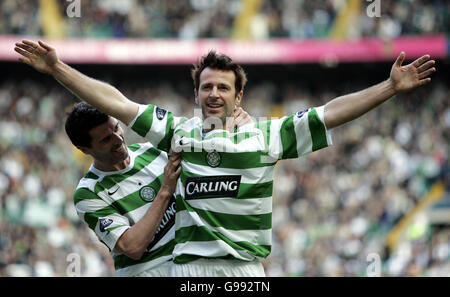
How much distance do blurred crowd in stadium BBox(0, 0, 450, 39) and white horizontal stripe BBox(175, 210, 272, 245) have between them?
52.5ft

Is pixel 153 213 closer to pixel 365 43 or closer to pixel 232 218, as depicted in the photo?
pixel 232 218

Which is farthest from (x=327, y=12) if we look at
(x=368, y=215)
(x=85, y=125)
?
(x=85, y=125)

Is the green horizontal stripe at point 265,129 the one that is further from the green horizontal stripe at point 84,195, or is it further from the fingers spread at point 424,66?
the green horizontal stripe at point 84,195

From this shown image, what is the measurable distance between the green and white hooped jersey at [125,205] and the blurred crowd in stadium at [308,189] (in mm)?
8105

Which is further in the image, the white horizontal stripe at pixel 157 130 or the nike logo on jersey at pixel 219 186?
the white horizontal stripe at pixel 157 130

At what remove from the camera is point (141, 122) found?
3.97 meters

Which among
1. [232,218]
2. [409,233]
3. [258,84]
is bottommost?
[409,233]

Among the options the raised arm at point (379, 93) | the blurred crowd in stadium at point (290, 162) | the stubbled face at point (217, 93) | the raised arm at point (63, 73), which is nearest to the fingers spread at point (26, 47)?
the raised arm at point (63, 73)

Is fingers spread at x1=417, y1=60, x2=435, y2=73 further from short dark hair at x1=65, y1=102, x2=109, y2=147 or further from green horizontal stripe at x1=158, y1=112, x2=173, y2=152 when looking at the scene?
short dark hair at x1=65, y1=102, x2=109, y2=147

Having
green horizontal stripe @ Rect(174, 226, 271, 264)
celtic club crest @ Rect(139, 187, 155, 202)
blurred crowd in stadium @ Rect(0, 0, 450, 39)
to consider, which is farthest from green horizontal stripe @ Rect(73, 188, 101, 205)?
blurred crowd in stadium @ Rect(0, 0, 450, 39)

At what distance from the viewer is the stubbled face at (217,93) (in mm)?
3967

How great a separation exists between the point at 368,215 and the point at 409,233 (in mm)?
903

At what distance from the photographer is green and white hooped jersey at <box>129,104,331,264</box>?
3830mm
